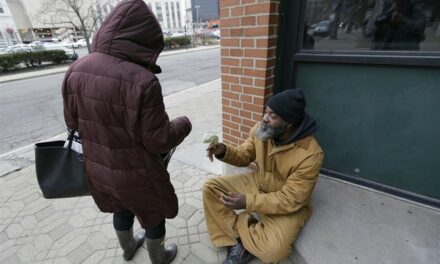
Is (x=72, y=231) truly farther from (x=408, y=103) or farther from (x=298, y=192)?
(x=408, y=103)

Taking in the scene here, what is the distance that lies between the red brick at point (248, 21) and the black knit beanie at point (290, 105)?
755 millimetres

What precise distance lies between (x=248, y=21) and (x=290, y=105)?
2.91ft

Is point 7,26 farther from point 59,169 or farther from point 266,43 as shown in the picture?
point 266,43

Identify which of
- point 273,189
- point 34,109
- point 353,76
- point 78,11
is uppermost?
point 78,11

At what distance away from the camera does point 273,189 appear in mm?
2057

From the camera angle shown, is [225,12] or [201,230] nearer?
[225,12]

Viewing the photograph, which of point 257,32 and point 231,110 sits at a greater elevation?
point 257,32

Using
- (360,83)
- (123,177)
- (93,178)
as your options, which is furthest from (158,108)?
(360,83)

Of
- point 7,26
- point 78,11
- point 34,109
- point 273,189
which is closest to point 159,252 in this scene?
point 273,189

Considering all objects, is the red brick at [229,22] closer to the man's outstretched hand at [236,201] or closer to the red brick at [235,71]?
the red brick at [235,71]

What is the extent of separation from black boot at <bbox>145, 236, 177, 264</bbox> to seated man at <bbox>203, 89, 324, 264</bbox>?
1.19 ft

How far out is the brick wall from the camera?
6.75 ft

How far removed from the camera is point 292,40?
226cm

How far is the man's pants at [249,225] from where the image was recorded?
1818 millimetres
